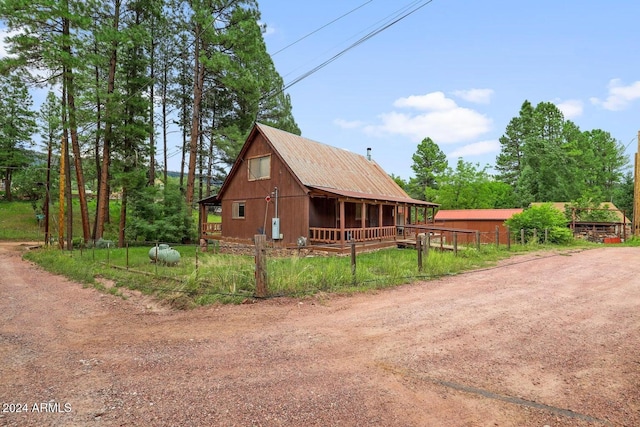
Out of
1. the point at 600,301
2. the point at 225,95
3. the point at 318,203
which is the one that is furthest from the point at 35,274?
the point at 225,95

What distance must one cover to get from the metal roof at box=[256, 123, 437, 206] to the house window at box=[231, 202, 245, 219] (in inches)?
164

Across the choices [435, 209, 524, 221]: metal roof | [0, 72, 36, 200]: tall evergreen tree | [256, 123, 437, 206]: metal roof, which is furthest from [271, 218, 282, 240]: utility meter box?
[0, 72, 36, 200]: tall evergreen tree

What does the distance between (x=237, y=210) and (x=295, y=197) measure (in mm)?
4649

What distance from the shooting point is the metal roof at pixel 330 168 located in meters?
17.2

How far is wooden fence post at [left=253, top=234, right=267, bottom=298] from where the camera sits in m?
7.10

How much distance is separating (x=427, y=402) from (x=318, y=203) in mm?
14140

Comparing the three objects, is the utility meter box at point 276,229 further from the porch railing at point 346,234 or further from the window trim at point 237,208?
the window trim at point 237,208

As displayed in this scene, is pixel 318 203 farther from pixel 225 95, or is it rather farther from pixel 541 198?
pixel 541 198

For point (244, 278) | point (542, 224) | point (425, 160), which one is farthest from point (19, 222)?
point (425, 160)

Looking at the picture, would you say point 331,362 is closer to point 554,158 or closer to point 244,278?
point 244,278

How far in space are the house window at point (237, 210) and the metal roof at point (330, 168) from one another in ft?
13.7

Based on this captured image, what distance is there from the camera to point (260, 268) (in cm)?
725

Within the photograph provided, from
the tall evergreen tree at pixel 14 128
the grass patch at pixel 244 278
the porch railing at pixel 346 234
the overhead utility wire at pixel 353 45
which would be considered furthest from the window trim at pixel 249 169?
the tall evergreen tree at pixel 14 128

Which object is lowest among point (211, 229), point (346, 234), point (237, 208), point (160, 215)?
point (346, 234)
